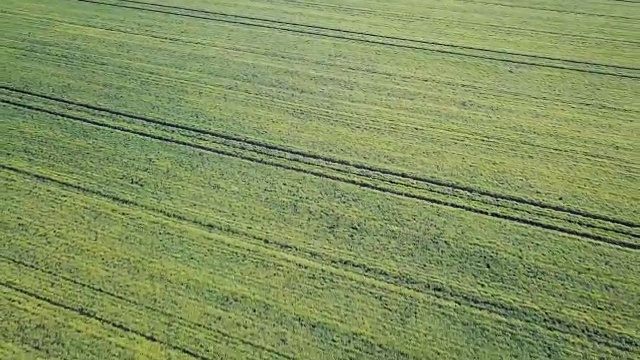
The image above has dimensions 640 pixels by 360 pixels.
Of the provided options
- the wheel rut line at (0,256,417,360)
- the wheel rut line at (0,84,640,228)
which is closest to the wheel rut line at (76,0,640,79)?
the wheel rut line at (0,84,640,228)

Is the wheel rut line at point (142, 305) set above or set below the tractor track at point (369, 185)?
below

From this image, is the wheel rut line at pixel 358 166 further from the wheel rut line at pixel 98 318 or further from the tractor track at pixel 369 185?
the wheel rut line at pixel 98 318

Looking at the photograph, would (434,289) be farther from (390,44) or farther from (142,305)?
(390,44)

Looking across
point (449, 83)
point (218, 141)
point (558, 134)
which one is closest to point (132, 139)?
point (218, 141)

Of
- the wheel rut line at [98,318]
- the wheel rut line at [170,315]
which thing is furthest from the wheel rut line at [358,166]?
the wheel rut line at [98,318]

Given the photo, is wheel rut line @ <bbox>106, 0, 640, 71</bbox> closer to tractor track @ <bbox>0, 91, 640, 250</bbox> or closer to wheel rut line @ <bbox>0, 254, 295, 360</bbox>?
tractor track @ <bbox>0, 91, 640, 250</bbox>

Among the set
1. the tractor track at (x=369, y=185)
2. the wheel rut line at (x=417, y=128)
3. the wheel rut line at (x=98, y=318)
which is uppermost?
the wheel rut line at (x=417, y=128)

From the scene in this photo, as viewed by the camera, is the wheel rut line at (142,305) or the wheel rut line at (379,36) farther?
the wheel rut line at (379,36)

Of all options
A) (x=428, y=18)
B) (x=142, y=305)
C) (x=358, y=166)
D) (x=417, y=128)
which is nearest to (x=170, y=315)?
(x=142, y=305)

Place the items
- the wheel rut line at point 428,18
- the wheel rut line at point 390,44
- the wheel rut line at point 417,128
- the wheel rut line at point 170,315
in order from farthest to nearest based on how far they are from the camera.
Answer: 1. the wheel rut line at point 428,18
2. the wheel rut line at point 390,44
3. the wheel rut line at point 417,128
4. the wheel rut line at point 170,315
